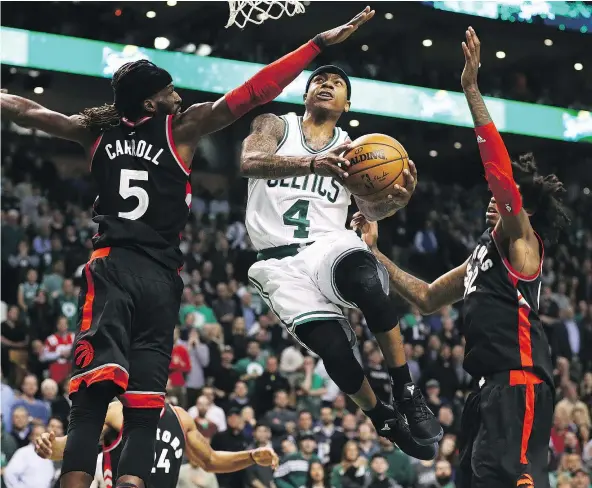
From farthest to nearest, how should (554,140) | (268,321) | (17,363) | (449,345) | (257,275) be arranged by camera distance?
(554,140)
(449,345)
(268,321)
(17,363)
(257,275)

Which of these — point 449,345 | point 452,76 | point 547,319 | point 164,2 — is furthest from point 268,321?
point 452,76

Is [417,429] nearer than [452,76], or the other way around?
[417,429]

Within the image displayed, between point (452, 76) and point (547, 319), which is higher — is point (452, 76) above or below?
above

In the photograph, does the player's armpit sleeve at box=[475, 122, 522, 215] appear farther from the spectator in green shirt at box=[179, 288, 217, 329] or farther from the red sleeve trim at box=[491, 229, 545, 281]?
the spectator in green shirt at box=[179, 288, 217, 329]

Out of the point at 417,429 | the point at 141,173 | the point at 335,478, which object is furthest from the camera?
the point at 335,478

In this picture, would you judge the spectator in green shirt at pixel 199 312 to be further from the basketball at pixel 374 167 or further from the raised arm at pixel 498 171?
the raised arm at pixel 498 171

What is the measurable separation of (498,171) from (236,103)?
1.48 meters

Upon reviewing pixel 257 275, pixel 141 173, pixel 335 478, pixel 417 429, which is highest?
pixel 141 173

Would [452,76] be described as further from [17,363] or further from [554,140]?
[17,363]

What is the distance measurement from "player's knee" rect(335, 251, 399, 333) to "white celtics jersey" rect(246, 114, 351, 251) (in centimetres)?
42

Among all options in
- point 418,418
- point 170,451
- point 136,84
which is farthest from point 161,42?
point 418,418

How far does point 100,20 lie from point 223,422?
8.92 metres

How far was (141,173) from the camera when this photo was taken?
5.48 metres

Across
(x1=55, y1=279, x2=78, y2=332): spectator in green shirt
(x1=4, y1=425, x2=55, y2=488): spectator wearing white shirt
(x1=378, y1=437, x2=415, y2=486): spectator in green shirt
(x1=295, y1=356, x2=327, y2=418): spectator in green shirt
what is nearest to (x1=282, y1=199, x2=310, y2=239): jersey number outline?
(x1=4, y1=425, x2=55, y2=488): spectator wearing white shirt
